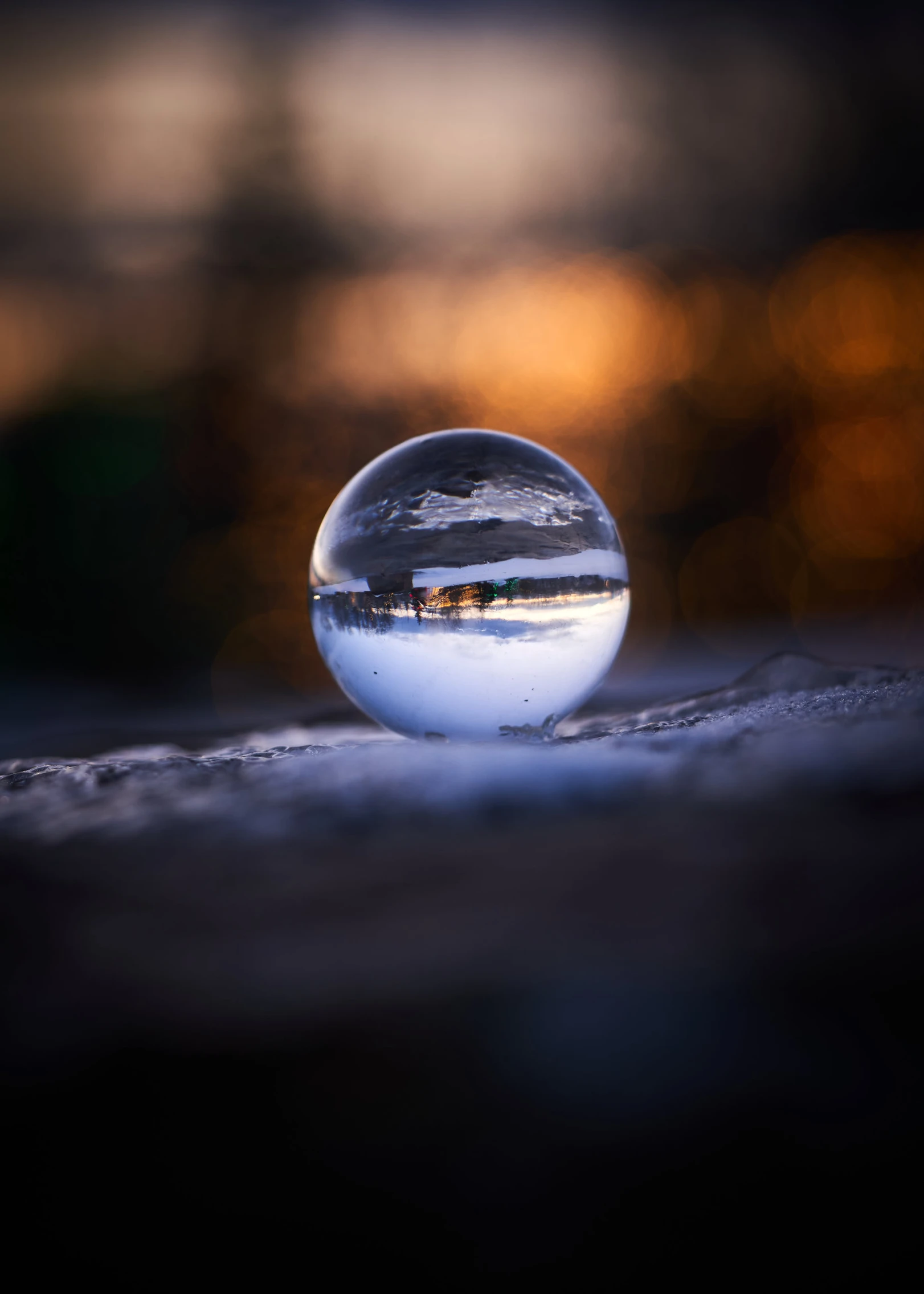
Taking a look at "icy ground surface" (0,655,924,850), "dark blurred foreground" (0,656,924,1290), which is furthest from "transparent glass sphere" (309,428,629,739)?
"dark blurred foreground" (0,656,924,1290)

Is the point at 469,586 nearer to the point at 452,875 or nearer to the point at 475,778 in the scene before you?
the point at 475,778

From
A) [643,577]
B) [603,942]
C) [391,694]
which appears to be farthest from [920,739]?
[643,577]

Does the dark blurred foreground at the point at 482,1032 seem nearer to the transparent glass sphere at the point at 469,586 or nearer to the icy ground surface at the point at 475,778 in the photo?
the icy ground surface at the point at 475,778

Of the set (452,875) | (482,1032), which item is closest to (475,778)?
(452,875)

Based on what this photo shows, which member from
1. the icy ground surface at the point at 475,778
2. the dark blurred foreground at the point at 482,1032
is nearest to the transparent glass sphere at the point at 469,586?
the icy ground surface at the point at 475,778

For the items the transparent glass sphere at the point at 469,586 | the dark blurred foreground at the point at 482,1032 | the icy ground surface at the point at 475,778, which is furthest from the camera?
the transparent glass sphere at the point at 469,586
